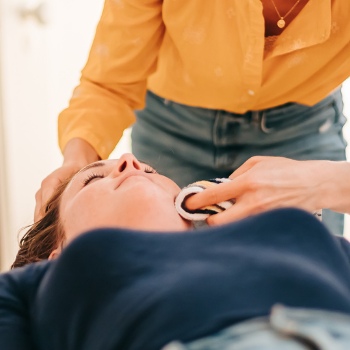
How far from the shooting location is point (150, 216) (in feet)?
2.42

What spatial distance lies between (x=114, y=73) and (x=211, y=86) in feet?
0.88

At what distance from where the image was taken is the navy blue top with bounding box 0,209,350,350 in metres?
0.50

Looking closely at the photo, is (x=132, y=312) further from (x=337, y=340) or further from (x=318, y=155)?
(x=318, y=155)

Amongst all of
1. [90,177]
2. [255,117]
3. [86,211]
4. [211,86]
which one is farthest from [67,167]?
[255,117]

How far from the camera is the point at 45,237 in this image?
3.01ft

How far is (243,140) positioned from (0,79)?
1.30 metres

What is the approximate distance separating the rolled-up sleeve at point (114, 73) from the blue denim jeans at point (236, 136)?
116mm

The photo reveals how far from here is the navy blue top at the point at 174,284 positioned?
1.63 ft

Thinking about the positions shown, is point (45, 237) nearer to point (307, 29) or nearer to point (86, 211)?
point (86, 211)

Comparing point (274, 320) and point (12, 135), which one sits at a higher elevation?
point (274, 320)

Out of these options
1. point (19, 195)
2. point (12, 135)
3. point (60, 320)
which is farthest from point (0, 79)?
point (60, 320)

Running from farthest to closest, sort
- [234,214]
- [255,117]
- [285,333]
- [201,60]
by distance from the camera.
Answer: [255,117] < [201,60] < [234,214] < [285,333]

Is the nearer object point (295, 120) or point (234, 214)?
point (234, 214)

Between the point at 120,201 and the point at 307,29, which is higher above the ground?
the point at 307,29
